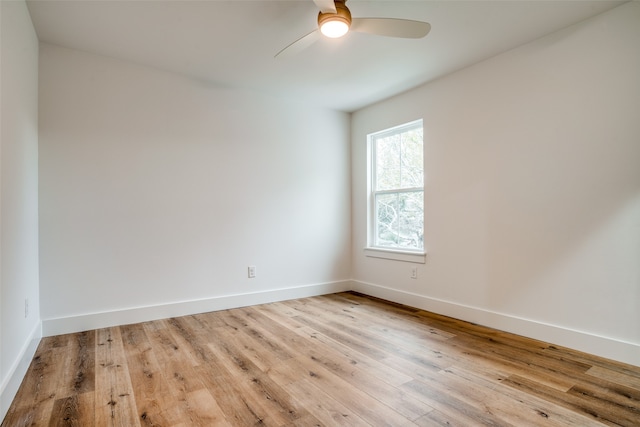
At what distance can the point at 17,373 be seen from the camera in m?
A: 1.94

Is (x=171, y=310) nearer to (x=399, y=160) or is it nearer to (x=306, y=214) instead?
(x=306, y=214)

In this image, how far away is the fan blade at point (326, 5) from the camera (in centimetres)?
185

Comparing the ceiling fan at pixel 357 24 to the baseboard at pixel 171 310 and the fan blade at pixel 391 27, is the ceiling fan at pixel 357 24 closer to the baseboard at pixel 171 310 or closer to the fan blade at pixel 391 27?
the fan blade at pixel 391 27

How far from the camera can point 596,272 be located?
2400 mm

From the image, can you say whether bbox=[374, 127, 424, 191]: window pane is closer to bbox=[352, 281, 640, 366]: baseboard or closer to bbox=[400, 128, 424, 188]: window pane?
bbox=[400, 128, 424, 188]: window pane

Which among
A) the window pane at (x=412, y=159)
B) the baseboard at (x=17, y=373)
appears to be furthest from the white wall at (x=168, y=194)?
the window pane at (x=412, y=159)

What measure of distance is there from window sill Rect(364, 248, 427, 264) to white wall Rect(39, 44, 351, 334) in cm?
55

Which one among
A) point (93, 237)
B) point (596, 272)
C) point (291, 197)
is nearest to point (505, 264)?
point (596, 272)

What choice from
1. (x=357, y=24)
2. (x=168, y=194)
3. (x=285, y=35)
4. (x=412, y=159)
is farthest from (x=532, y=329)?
(x=168, y=194)

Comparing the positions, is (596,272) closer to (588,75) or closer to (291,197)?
(588,75)

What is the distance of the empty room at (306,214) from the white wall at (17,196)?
0.03 meters

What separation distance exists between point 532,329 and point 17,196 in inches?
148

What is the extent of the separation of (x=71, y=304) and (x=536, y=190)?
393 centimetres

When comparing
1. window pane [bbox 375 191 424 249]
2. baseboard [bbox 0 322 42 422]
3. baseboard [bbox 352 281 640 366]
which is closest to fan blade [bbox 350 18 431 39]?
window pane [bbox 375 191 424 249]
